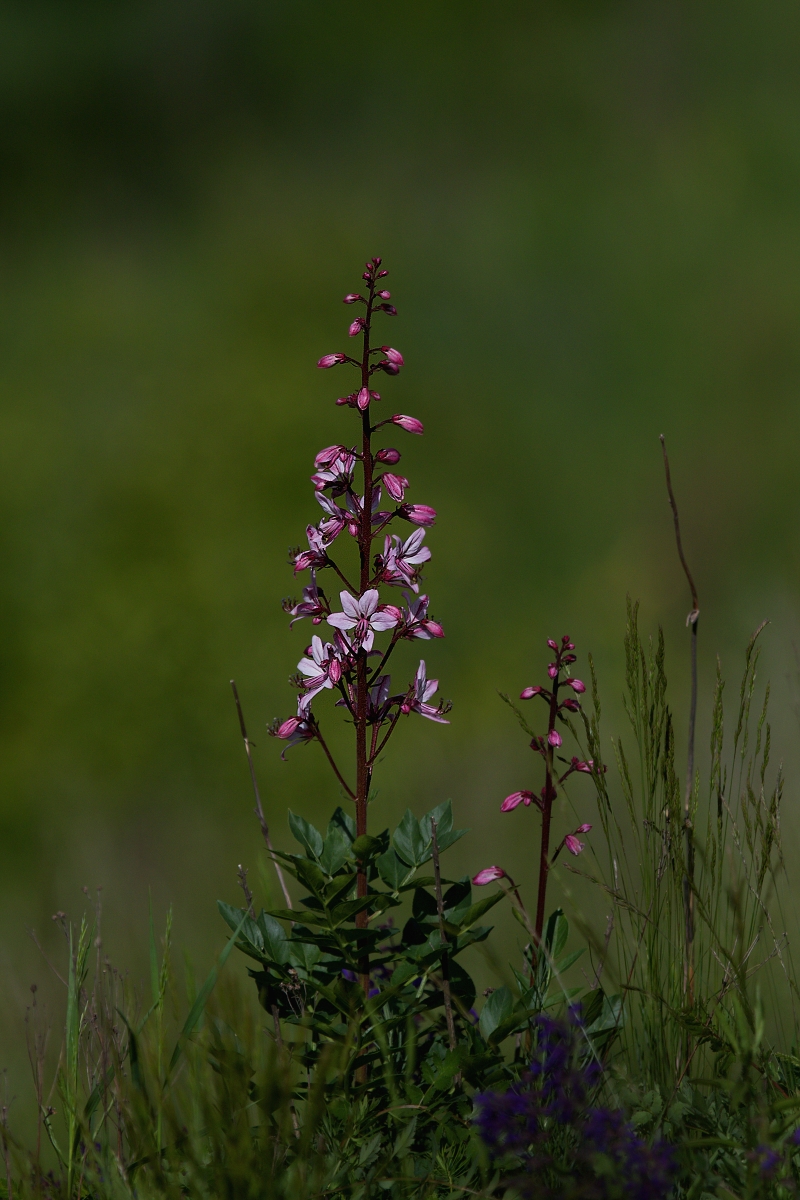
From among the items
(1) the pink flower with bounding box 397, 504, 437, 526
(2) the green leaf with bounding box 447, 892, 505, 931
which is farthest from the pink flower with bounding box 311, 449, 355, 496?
(2) the green leaf with bounding box 447, 892, 505, 931

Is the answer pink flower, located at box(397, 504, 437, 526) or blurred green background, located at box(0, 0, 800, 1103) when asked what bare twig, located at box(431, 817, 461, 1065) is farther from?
blurred green background, located at box(0, 0, 800, 1103)

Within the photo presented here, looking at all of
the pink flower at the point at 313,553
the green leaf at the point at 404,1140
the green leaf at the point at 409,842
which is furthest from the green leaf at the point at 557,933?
the pink flower at the point at 313,553

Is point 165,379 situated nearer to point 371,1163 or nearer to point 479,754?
point 479,754

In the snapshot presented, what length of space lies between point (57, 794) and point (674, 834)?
5007mm

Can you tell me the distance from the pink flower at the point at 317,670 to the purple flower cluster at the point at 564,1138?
0.59 metres

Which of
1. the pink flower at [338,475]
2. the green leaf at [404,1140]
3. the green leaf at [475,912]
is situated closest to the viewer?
the green leaf at [404,1140]

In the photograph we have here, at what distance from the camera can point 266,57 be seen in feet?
44.5

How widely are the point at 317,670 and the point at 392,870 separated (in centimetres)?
35

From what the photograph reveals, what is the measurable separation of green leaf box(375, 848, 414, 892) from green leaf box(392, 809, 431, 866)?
0.05ft

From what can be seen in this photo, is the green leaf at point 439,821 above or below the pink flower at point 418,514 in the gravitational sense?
below

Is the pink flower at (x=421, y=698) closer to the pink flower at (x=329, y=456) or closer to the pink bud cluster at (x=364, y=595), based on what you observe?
the pink bud cluster at (x=364, y=595)

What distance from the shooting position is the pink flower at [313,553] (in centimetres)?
169

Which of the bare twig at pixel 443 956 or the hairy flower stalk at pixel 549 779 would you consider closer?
the bare twig at pixel 443 956

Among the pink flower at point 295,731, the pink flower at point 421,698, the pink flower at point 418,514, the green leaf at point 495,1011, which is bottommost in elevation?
the green leaf at point 495,1011
